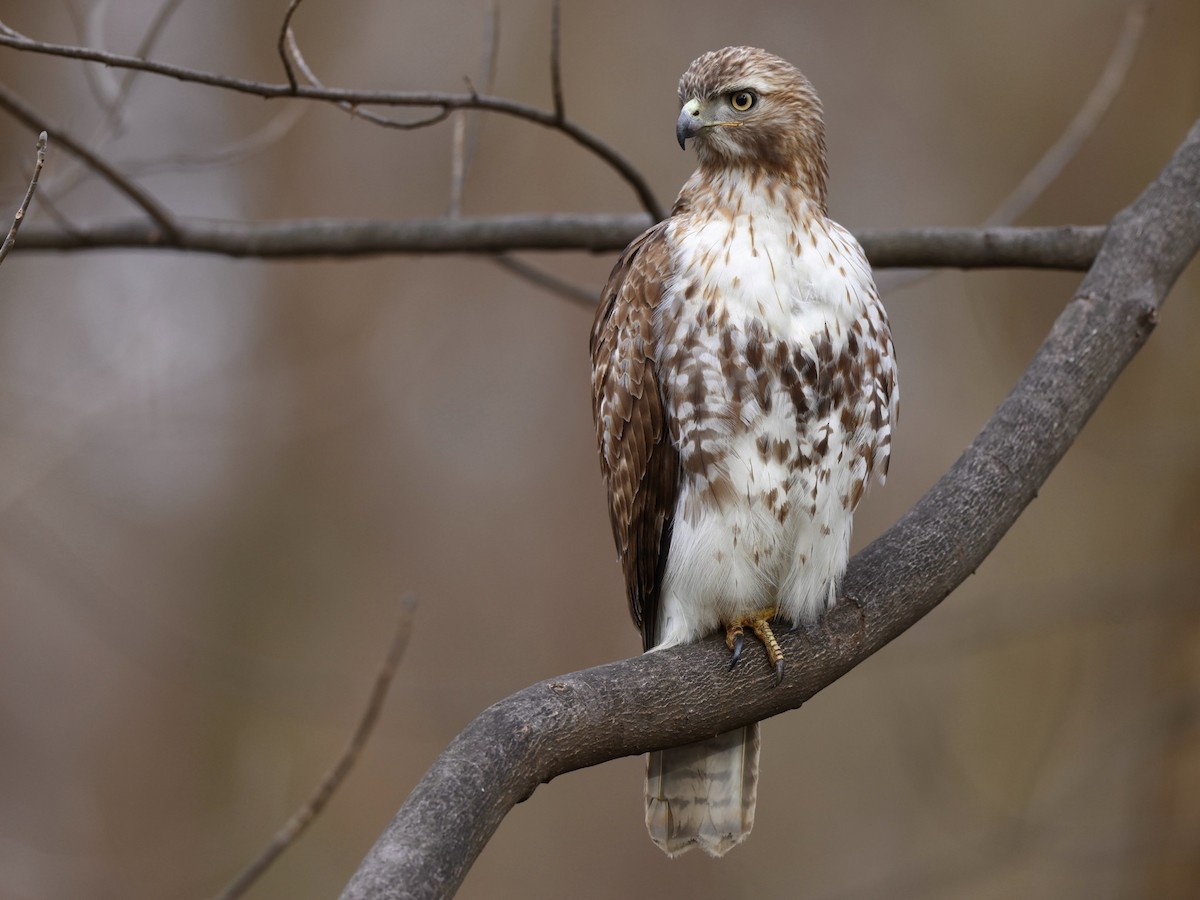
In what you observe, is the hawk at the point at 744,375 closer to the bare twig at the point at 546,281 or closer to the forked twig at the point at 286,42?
the forked twig at the point at 286,42

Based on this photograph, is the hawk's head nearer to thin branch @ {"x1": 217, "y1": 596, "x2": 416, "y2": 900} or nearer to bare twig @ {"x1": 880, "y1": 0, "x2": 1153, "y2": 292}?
bare twig @ {"x1": 880, "y1": 0, "x2": 1153, "y2": 292}

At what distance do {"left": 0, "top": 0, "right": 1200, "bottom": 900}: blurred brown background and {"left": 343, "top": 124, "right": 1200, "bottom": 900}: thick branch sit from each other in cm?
401

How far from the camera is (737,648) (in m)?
2.89

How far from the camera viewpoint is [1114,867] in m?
7.22

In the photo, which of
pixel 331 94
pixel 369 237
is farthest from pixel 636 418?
pixel 369 237

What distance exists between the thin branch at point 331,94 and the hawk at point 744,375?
1.39 ft

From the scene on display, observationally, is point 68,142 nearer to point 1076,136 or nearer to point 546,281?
point 546,281

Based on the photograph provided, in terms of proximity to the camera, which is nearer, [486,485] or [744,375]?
[744,375]

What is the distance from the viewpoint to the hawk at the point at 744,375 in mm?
2934

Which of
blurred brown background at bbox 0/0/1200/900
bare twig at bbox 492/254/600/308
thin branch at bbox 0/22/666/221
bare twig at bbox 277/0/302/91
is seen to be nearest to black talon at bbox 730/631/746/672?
thin branch at bbox 0/22/666/221

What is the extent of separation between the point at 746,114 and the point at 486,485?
5637mm

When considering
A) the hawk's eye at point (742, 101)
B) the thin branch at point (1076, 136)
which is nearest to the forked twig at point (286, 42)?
the hawk's eye at point (742, 101)

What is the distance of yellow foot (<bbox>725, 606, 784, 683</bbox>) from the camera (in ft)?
9.36

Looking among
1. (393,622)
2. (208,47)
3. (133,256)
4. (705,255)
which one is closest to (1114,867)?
(393,622)
